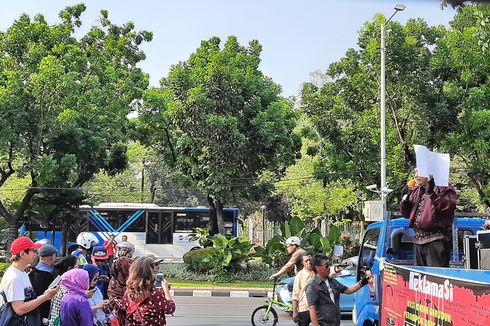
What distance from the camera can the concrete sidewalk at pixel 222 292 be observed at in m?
19.1

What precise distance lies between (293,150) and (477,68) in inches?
342

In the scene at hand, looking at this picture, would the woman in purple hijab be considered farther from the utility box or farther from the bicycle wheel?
the utility box

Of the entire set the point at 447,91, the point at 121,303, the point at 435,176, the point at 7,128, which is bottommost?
the point at 121,303

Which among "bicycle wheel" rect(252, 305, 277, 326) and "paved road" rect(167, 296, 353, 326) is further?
"paved road" rect(167, 296, 353, 326)

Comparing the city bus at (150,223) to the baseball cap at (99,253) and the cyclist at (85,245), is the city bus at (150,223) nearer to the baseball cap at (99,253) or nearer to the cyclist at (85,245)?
the cyclist at (85,245)

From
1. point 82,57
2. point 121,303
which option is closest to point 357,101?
point 82,57

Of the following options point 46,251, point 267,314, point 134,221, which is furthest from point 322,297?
point 134,221

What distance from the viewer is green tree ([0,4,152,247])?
73.6 feet

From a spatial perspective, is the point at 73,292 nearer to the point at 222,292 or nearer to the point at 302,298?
the point at 302,298

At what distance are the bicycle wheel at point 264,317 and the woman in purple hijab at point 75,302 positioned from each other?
6402mm

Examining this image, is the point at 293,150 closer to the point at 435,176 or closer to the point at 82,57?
the point at 82,57

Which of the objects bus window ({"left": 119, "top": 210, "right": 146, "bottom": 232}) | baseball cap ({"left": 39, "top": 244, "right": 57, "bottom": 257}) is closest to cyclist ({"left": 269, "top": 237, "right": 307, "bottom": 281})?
baseball cap ({"left": 39, "top": 244, "right": 57, "bottom": 257})

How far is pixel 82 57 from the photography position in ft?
82.2

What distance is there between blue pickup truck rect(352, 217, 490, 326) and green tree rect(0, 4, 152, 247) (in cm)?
1676
